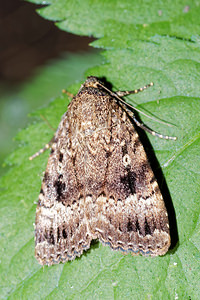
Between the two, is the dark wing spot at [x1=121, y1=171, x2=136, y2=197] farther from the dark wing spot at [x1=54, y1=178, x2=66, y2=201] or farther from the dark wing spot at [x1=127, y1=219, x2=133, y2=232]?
the dark wing spot at [x1=54, y1=178, x2=66, y2=201]

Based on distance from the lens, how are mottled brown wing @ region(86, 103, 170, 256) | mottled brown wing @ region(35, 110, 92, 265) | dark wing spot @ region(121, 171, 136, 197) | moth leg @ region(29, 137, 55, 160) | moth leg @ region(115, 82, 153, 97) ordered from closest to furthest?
mottled brown wing @ region(86, 103, 170, 256) → dark wing spot @ region(121, 171, 136, 197) → mottled brown wing @ region(35, 110, 92, 265) → moth leg @ region(115, 82, 153, 97) → moth leg @ region(29, 137, 55, 160)

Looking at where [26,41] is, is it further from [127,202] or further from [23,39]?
[127,202]

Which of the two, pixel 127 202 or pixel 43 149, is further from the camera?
pixel 43 149

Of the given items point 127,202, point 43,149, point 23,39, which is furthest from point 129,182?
point 23,39

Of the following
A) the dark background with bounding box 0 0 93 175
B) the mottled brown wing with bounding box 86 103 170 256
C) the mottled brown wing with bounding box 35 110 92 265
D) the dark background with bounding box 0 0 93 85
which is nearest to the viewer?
the mottled brown wing with bounding box 86 103 170 256

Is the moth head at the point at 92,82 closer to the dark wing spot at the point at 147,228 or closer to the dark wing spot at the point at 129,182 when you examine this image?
the dark wing spot at the point at 129,182

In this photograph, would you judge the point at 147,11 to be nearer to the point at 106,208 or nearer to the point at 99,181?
the point at 99,181

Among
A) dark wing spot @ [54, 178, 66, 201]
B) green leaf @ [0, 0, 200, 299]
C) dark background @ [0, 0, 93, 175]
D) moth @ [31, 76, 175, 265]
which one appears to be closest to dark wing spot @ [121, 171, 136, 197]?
moth @ [31, 76, 175, 265]
